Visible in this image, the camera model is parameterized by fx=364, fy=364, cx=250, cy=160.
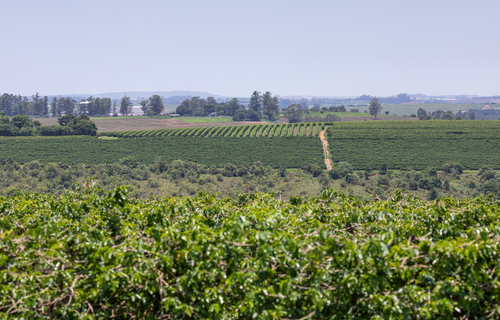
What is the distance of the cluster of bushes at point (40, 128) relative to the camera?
9000 centimetres

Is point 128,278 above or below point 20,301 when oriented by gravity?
above

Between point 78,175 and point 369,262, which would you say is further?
point 78,175

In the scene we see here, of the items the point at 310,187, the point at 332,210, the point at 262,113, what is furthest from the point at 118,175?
the point at 262,113

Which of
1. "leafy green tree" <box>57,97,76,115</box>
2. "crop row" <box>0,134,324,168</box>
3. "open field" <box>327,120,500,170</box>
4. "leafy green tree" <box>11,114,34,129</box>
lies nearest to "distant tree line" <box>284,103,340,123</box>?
"open field" <box>327,120,500,170</box>

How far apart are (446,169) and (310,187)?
29261 millimetres

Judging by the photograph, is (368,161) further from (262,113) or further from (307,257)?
(262,113)

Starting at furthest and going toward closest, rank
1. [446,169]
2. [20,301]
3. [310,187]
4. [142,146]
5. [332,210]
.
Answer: [142,146] < [446,169] < [310,187] < [332,210] < [20,301]

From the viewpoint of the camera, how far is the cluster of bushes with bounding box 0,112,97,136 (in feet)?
295

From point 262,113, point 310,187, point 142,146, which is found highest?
point 262,113

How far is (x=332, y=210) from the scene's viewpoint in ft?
31.6

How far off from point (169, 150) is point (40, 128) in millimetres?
34129

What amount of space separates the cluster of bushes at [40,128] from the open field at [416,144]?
65068 mm

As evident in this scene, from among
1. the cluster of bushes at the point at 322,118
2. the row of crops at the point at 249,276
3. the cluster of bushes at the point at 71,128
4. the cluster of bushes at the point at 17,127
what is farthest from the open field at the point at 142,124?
the row of crops at the point at 249,276

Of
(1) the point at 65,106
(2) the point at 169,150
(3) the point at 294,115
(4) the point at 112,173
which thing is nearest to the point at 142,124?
(2) the point at 169,150
